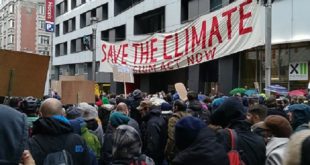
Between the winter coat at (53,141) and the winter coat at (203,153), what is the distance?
97cm

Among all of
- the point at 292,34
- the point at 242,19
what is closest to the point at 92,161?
the point at 242,19

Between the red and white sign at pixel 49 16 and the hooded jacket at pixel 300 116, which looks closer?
the hooded jacket at pixel 300 116

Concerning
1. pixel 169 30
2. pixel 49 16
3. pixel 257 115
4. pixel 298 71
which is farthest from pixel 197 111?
pixel 49 16

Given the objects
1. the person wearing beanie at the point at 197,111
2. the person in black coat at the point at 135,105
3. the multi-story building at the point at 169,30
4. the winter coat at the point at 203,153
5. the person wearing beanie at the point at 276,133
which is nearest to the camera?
the winter coat at the point at 203,153

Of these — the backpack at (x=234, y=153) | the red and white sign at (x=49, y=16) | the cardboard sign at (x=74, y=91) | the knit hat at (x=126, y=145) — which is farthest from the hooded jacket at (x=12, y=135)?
the red and white sign at (x=49, y=16)

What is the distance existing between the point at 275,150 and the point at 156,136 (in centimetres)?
325

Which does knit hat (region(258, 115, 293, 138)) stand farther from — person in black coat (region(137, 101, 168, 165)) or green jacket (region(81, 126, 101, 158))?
person in black coat (region(137, 101, 168, 165))

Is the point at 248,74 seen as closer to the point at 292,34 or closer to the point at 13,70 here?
the point at 292,34

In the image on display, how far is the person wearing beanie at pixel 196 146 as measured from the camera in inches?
140

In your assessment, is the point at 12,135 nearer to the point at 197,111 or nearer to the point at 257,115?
the point at 257,115

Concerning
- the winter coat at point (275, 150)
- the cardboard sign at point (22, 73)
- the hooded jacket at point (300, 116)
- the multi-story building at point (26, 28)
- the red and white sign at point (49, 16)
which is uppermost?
the multi-story building at point (26, 28)

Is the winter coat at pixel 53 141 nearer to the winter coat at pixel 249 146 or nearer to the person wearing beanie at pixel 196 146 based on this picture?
the person wearing beanie at pixel 196 146

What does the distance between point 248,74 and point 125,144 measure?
1651cm

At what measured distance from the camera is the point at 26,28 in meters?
86.1
